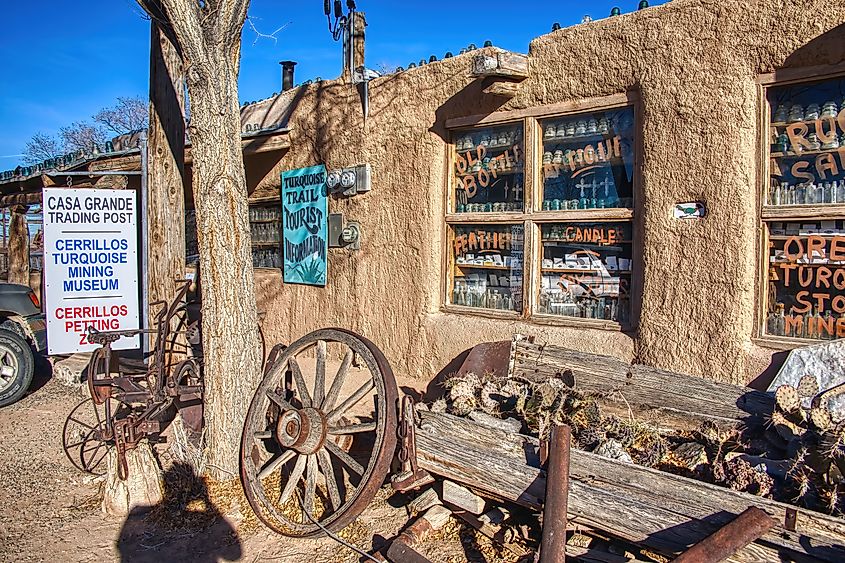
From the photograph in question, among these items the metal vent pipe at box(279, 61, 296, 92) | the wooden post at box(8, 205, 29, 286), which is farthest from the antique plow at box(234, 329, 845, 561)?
the wooden post at box(8, 205, 29, 286)

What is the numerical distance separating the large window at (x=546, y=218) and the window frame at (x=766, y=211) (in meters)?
0.92

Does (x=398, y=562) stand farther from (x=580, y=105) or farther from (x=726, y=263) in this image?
(x=580, y=105)

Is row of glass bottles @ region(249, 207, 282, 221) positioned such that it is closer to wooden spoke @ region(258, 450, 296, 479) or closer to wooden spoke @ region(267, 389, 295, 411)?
Answer: wooden spoke @ region(267, 389, 295, 411)

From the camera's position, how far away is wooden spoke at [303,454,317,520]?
467 cm

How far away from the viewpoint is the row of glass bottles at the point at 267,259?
898cm

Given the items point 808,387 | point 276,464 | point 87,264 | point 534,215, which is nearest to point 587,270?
point 534,215

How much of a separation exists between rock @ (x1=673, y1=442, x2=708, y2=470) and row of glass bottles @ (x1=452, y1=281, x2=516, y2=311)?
2386mm

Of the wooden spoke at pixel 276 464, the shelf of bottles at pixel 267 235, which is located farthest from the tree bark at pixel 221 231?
the shelf of bottles at pixel 267 235

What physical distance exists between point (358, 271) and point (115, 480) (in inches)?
125

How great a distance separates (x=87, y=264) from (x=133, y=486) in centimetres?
356

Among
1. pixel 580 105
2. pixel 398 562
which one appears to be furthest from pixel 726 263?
pixel 398 562

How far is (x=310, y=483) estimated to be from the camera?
4.70 m

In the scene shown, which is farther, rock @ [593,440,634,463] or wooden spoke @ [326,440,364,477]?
wooden spoke @ [326,440,364,477]

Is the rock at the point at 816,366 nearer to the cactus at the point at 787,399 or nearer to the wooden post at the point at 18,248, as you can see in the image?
the cactus at the point at 787,399
